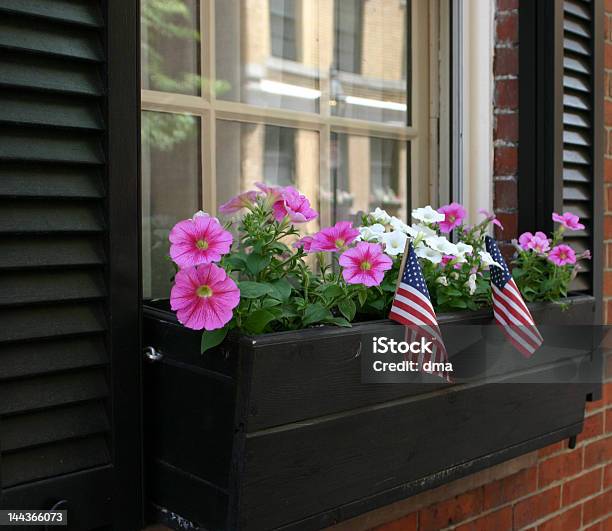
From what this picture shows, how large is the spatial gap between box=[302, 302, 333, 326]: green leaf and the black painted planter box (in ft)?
0.08

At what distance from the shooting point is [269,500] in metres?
1.16

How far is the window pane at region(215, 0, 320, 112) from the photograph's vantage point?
5.32 feet

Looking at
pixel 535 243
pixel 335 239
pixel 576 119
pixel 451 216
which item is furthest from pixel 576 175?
pixel 335 239

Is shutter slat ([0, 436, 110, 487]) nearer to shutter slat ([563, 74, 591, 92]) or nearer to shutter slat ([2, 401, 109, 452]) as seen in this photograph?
shutter slat ([2, 401, 109, 452])

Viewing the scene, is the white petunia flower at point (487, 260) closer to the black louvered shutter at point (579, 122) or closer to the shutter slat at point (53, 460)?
the black louvered shutter at point (579, 122)

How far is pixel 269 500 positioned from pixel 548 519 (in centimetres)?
136

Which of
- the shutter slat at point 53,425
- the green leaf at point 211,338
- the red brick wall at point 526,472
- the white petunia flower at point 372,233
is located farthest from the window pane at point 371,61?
the shutter slat at point 53,425

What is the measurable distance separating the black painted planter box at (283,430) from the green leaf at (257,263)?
134 millimetres

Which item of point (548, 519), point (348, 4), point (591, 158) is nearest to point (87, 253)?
point (348, 4)

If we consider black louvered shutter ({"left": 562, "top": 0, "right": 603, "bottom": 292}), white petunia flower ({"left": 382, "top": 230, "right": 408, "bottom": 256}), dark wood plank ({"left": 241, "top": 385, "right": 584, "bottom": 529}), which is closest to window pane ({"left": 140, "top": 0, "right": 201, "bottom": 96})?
white petunia flower ({"left": 382, "top": 230, "right": 408, "bottom": 256})

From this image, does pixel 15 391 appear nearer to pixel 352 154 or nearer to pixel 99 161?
pixel 99 161

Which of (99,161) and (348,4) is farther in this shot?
(348,4)

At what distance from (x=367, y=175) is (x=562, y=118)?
0.54 metres

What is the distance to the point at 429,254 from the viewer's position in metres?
1.44
